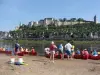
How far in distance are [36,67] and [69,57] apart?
7406 millimetres

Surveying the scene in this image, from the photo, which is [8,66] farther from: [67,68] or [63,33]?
[63,33]

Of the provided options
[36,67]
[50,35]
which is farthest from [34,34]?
[36,67]

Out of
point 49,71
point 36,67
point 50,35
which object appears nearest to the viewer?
point 49,71

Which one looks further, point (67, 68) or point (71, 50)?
point (71, 50)

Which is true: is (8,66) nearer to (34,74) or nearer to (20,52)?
(34,74)

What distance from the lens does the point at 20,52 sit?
32.3 meters

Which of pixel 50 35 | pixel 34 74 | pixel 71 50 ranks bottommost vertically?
pixel 34 74

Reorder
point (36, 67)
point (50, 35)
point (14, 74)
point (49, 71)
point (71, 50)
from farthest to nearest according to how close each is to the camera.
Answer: point (50, 35), point (71, 50), point (36, 67), point (49, 71), point (14, 74)

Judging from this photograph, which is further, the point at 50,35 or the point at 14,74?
the point at 50,35

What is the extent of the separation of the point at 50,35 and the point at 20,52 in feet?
387

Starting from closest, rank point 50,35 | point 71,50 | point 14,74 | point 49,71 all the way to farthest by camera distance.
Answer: point 14,74 → point 49,71 → point 71,50 → point 50,35

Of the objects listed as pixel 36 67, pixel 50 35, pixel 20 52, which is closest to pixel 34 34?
pixel 50 35

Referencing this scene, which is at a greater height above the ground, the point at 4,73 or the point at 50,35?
the point at 50,35

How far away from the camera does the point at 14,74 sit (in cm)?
1691
